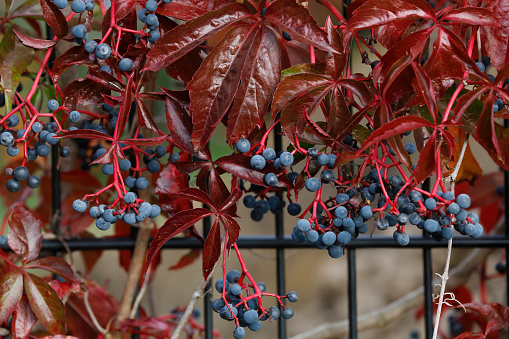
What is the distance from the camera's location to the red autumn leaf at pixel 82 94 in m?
0.82

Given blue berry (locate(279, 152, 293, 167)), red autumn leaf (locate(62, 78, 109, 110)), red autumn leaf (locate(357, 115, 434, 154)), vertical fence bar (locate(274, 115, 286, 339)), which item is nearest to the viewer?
red autumn leaf (locate(357, 115, 434, 154))

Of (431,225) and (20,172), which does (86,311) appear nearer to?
(20,172)

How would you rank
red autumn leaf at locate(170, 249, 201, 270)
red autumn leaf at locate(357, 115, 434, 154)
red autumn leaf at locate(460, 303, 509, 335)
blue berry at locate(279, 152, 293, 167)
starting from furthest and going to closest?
red autumn leaf at locate(170, 249, 201, 270) → red autumn leaf at locate(460, 303, 509, 335) → blue berry at locate(279, 152, 293, 167) → red autumn leaf at locate(357, 115, 434, 154)

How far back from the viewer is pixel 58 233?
112 cm

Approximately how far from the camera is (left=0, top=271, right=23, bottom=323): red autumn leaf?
2.83ft

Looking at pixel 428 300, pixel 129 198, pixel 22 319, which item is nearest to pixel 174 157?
pixel 129 198

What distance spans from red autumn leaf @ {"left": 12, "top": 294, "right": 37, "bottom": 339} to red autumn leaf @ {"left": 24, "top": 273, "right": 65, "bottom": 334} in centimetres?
3

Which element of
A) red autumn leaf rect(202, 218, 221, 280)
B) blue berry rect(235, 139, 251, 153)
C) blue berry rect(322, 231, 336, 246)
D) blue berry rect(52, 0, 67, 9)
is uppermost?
blue berry rect(52, 0, 67, 9)

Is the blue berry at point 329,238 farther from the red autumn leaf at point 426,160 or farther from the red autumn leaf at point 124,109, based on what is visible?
the red autumn leaf at point 124,109

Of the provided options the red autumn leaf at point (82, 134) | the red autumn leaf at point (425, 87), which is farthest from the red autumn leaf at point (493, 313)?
the red autumn leaf at point (82, 134)

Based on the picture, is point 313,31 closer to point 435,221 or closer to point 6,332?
point 435,221

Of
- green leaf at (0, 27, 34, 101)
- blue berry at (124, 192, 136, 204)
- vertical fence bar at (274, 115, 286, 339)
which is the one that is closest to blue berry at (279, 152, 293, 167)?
blue berry at (124, 192, 136, 204)

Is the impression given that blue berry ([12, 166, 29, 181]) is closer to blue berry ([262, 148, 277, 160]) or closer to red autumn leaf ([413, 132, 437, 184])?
blue berry ([262, 148, 277, 160])

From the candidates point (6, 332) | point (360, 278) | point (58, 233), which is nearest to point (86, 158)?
point (58, 233)
